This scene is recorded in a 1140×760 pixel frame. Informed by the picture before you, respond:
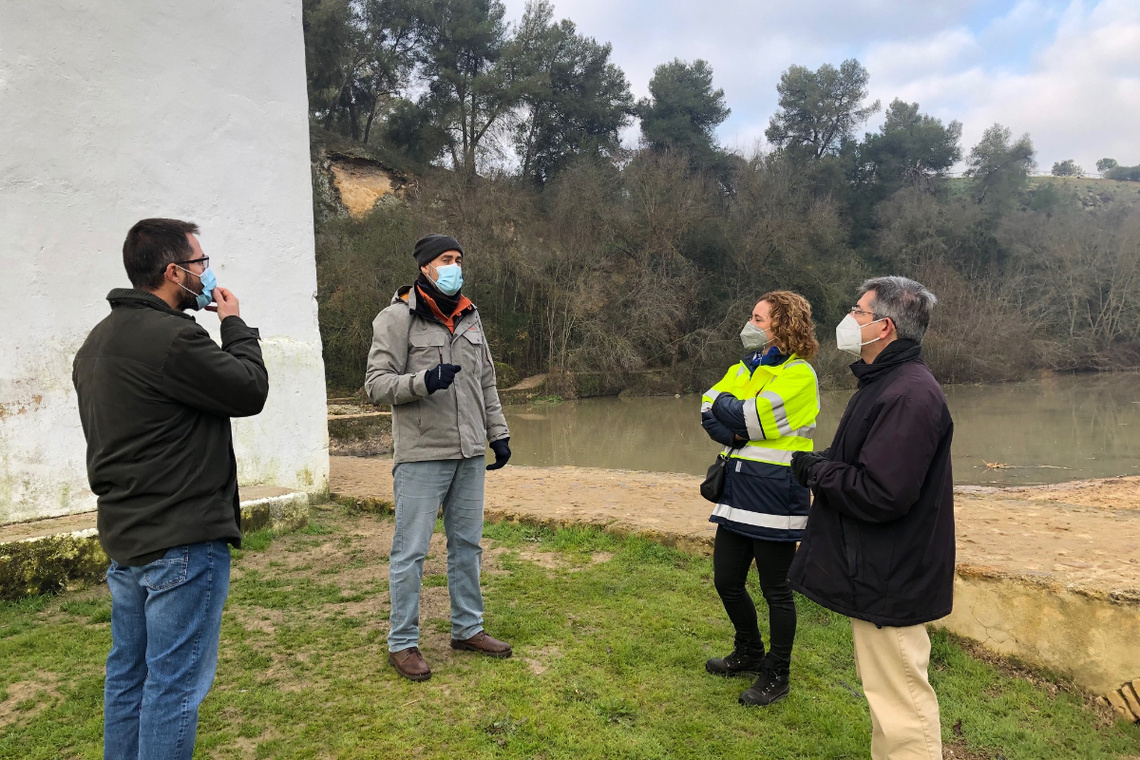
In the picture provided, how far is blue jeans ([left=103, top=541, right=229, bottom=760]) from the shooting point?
2.06m

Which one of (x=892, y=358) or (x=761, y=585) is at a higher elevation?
(x=892, y=358)

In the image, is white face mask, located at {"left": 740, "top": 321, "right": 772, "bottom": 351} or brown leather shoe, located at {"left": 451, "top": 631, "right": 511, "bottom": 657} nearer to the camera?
white face mask, located at {"left": 740, "top": 321, "right": 772, "bottom": 351}

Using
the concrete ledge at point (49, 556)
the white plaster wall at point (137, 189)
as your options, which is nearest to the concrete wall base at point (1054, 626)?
the concrete ledge at point (49, 556)

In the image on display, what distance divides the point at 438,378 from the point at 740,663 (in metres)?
1.88

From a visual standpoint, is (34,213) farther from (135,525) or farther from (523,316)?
(523,316)

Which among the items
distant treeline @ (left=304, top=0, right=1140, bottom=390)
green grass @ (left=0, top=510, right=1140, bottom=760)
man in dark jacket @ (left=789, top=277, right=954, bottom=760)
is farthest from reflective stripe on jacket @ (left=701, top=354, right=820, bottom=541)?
distant treeline @ (left=304, top=0, right=1140, bottom=390)

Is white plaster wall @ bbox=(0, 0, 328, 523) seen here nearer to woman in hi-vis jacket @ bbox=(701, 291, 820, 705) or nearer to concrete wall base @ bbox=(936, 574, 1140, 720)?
woman in hi-vis jacket @ bbox=(701, 291, 820, 705)

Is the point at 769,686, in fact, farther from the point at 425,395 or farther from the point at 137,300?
the point at 137,300

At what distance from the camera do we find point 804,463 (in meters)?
2.63

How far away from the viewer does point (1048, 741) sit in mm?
2994

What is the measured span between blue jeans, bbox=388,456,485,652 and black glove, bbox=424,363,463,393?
0.41m

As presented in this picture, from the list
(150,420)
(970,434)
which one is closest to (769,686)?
(150,420)

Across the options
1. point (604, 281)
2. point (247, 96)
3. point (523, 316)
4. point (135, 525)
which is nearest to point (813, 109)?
point (604, 281)

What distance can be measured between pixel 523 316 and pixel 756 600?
999 inches
